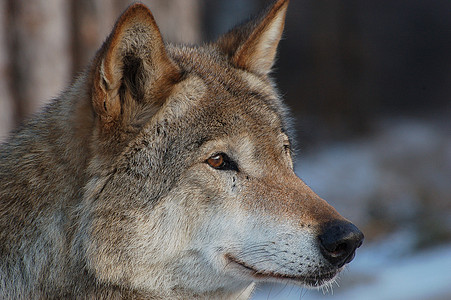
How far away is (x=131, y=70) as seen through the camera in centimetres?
297

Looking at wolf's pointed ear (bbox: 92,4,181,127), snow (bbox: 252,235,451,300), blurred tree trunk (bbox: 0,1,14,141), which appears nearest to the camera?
wolf's pointed ear (bbox: 92,4,181,127)

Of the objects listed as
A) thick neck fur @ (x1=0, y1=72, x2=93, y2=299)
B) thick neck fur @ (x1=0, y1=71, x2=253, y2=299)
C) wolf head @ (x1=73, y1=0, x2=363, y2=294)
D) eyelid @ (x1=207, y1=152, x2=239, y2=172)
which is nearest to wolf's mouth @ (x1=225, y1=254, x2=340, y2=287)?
wolf head @ (x1=73, y1=0, x2=363, y2=294)

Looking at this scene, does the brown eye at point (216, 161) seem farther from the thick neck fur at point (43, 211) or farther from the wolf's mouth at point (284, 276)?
the thick neck fur at point (43, 211)

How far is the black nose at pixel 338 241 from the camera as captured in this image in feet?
9.41

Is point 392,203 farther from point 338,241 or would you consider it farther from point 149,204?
point 149,204

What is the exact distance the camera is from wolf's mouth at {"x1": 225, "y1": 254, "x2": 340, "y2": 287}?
9.68 ft

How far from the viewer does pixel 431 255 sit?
7418mm

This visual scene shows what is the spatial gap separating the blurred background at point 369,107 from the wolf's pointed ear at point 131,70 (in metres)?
3.37

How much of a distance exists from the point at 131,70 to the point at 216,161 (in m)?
0.63

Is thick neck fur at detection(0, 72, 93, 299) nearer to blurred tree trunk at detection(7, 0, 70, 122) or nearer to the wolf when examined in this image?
the wolf

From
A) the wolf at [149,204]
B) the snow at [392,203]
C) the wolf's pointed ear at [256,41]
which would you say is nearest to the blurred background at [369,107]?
the snow at [392,203]

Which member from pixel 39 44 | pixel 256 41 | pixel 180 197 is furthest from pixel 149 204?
pixel 39 44

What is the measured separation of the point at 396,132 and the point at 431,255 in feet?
21.3

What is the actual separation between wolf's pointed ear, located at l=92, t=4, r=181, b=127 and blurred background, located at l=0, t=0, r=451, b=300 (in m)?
3.37
